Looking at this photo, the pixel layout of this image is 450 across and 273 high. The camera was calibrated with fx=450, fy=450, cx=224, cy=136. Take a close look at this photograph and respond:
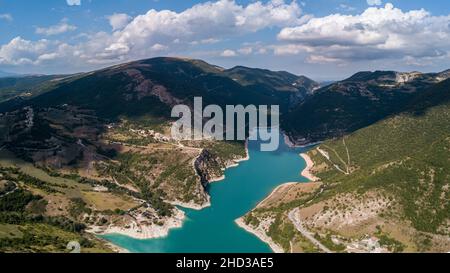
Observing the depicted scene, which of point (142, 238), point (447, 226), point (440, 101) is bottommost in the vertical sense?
point (142, 238)

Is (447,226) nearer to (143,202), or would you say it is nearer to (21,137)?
(143,202)

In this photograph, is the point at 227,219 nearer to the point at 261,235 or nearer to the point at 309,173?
the point at 261,235

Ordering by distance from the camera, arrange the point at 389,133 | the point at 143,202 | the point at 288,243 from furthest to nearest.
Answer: the point at 389,133 → the point at 143,202 → the point at 288,243

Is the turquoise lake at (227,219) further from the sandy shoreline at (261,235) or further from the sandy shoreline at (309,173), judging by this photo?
the sandy shoreline at (309,173)

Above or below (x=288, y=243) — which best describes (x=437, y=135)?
above

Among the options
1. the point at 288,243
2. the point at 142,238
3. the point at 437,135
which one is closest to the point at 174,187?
the point at 142,238
